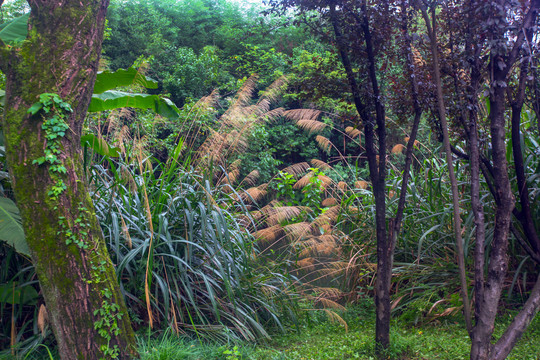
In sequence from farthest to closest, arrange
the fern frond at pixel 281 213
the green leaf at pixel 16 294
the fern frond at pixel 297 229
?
the fern frond at pixel 281 213
the fern frond at pixel 297 229
the green leaf at pixel 16 294

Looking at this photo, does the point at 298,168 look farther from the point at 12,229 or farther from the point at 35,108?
the point at 35,108

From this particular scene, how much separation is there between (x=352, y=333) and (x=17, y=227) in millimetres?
3238

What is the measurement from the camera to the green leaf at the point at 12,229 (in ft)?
9.79

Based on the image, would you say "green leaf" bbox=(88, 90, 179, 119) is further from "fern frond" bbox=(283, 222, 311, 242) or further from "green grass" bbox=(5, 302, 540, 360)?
"green grass" bbox=(5, 302, 540, 360)

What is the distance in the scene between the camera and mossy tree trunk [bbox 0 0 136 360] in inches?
104

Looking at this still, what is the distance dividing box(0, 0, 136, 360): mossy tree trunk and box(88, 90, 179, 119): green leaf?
61.2 inches

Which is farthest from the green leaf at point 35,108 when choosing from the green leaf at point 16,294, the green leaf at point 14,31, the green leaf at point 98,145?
the green leaf at point 14,31

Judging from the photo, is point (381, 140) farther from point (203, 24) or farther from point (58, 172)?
point (203, 24)

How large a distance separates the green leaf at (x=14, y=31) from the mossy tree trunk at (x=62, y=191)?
1.42 metres

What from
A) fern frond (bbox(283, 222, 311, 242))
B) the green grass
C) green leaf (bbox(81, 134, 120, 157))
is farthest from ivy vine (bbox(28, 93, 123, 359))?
fern frond (bbox(283, 222, 311, 242))

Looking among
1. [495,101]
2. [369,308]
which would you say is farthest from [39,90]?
[369,308]

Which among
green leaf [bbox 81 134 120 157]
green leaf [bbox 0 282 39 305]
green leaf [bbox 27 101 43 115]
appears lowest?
green leaf [bbox 0 282 39 305]

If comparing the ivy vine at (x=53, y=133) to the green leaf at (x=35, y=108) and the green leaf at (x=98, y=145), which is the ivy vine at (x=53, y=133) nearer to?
the green leaf at (x=35, y=108)

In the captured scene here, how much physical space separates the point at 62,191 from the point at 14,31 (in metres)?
2.37
